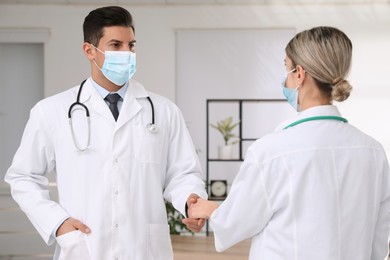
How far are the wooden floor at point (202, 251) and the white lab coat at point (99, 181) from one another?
4.76 ft

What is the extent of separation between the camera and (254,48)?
295 inches

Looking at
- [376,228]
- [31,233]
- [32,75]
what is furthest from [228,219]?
[32,75]

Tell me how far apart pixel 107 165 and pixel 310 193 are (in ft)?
2.47

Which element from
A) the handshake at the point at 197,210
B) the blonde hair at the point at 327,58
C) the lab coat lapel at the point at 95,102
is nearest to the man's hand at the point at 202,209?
the handshake at the point at 197,210

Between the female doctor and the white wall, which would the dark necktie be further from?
the white wall

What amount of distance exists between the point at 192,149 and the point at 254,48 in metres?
5.40

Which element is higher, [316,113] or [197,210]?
[316,113]

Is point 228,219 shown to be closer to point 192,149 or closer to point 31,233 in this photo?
point 192,149

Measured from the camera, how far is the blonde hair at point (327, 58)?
5.09 ft

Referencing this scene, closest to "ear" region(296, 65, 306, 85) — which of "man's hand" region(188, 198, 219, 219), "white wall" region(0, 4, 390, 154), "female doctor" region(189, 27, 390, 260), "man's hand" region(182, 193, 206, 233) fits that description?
"female doctor" region(189, 27, 390, 260)

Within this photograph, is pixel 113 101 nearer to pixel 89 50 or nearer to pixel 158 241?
pixel 89 50

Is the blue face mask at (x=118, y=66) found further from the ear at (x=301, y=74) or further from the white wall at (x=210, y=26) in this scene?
the white wall at (x=210, y=26)

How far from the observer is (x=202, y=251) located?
3.69 metres

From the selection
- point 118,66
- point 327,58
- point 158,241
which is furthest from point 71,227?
point 327,58
